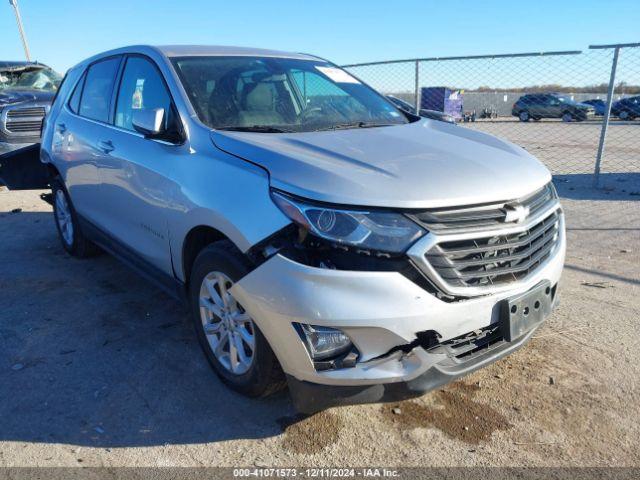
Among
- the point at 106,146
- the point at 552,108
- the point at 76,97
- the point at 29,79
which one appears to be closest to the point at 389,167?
the point at 106,146

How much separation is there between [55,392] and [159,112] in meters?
1.72

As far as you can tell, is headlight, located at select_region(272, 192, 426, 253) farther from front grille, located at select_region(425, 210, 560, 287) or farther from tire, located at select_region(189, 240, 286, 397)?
tire, located at select_region(189, 240, 286, 397)

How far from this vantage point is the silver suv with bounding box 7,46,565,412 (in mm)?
2217

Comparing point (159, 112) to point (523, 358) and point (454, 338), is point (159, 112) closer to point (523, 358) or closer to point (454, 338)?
point (454, 338)

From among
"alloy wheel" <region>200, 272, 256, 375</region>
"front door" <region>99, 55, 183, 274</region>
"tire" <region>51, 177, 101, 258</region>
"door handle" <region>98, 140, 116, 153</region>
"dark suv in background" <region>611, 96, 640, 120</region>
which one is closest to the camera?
"alloy wheel" <region>200, 272, 256, 375</region>

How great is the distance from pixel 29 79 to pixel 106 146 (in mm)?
9085

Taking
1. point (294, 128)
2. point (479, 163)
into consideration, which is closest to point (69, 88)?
point (294, 128)

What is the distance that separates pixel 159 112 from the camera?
303 cm

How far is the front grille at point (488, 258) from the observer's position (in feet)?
7.38

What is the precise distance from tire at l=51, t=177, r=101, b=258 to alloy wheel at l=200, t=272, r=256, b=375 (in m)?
2.58

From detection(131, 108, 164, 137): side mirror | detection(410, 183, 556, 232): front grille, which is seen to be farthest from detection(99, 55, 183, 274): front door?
detection(410, 183, 556, 232): front grille

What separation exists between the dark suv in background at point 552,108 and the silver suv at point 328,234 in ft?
99.2

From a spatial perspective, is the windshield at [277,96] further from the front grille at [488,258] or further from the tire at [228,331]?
the front grille at [488,258]

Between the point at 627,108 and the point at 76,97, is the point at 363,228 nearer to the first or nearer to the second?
the point at 76,97
